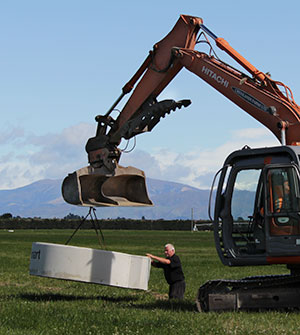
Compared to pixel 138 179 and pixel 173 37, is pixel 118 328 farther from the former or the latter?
pixel 173 37

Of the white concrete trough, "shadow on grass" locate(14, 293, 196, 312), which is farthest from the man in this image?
the white concrete trough

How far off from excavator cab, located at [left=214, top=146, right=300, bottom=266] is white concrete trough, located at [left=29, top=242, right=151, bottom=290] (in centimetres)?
299

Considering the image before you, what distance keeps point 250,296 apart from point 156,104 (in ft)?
15.8

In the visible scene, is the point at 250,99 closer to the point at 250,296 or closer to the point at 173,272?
the point at 250,296

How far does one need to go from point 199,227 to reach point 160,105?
299ft

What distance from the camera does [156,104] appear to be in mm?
16406

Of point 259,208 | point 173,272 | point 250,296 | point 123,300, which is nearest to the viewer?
point 259,208

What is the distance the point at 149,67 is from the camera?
56.0 feet

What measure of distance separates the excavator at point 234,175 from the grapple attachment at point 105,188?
2 cm

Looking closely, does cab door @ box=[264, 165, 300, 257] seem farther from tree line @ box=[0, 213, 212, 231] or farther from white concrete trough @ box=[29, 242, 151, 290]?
tree line @ box=[0, 213, 212, 231]

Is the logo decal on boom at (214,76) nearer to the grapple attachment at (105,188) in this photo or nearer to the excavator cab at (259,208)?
the excavator cab at (259,208)

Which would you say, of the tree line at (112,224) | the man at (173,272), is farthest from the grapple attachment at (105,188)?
the tree line at (112,224)

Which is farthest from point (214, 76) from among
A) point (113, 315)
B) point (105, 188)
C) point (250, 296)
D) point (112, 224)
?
point (112, 224)

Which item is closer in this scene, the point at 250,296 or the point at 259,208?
the point at 259,208
